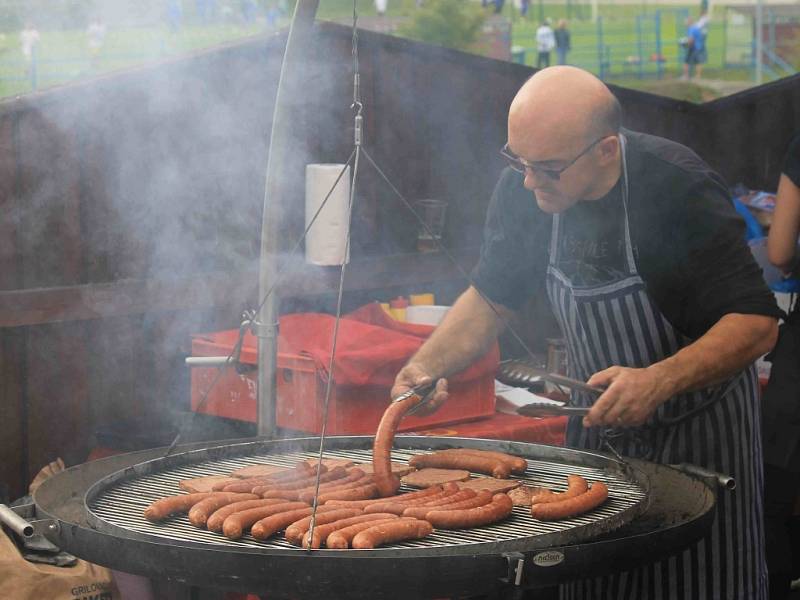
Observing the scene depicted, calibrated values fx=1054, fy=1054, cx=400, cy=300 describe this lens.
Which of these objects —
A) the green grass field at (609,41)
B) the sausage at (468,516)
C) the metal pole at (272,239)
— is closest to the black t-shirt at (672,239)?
the metal pole at (272,239)

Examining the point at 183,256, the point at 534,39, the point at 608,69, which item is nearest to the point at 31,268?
the point at 183,256

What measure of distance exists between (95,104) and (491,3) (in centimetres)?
1112

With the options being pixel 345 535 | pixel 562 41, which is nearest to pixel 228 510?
pixel 345 535

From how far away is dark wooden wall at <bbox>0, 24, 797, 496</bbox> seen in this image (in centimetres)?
433

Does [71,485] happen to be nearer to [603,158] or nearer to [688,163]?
[603,158]

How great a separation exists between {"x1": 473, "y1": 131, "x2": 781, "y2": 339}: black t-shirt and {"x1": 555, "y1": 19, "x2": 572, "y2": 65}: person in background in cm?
1389

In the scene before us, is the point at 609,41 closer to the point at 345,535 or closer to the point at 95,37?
the point at 95,37

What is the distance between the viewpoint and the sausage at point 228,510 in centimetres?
224

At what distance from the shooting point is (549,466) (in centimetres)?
289

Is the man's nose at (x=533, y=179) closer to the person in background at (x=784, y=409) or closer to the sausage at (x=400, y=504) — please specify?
the sausage at (x=400, y=504)

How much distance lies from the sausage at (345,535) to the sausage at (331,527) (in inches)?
0.8

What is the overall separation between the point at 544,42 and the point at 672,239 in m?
13.8

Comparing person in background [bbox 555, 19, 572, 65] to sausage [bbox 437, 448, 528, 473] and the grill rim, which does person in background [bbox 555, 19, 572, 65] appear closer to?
the grill rim

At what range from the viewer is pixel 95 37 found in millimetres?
9742
